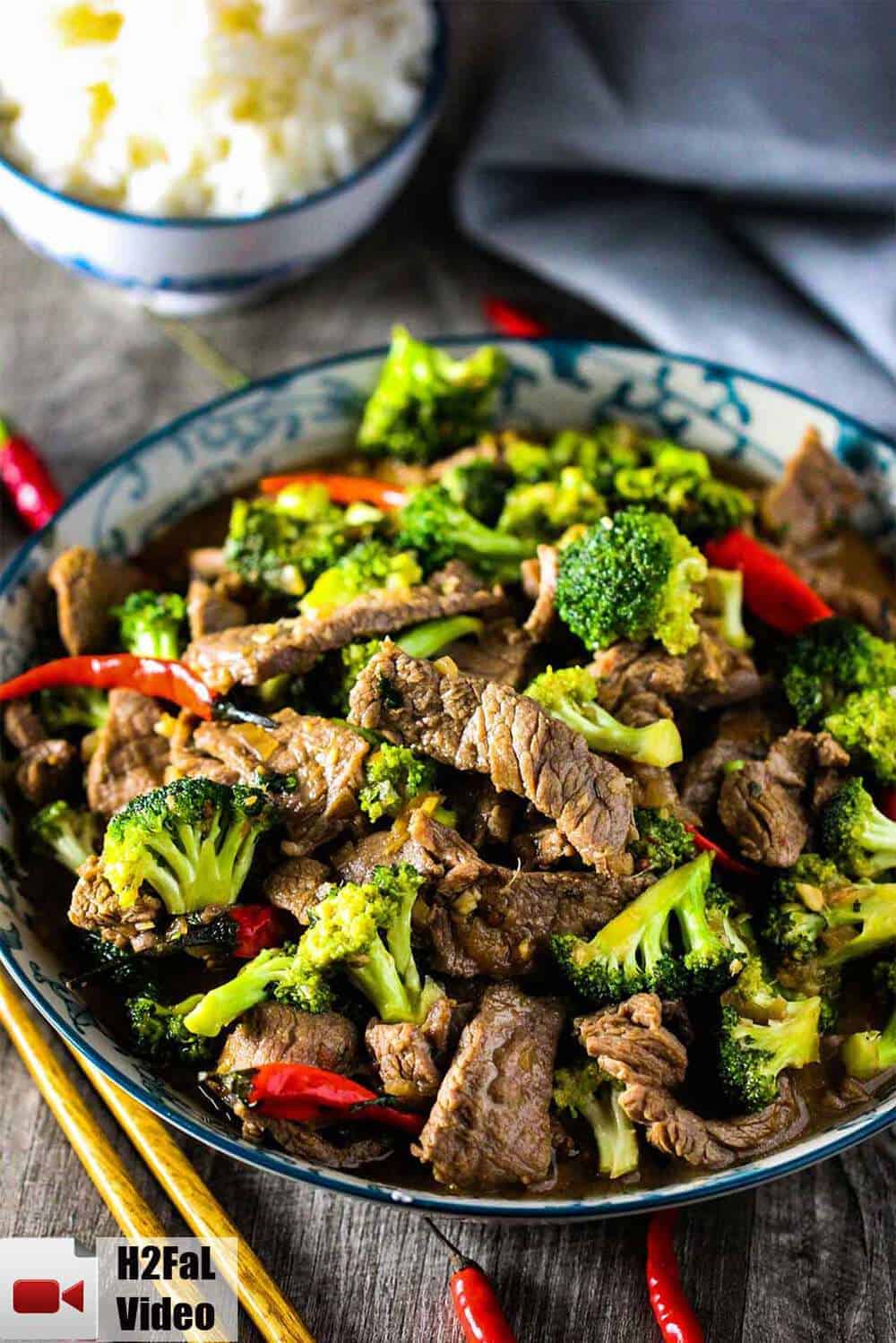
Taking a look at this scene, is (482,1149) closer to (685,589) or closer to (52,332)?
(685,589)

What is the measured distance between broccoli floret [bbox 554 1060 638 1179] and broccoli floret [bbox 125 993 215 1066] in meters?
1.12

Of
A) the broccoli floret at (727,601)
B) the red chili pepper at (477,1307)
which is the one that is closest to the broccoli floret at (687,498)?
the broccoli floret at (727,601)

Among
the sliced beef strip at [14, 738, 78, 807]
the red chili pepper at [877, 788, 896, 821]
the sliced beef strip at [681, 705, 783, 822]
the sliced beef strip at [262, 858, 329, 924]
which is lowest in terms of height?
the sliced beef strip at [14, 738, 78, 807]

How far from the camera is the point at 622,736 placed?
426 cm

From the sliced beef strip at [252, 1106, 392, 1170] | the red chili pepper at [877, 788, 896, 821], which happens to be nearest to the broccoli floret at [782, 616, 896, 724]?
the red chili pepper at [877, 788, 896, 821]

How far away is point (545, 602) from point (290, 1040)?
1687 mm

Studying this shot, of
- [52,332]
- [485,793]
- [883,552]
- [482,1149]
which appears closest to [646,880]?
[485,793]

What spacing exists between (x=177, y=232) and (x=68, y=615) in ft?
6.65

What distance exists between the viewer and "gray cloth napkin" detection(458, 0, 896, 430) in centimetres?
607

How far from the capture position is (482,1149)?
383 centimetres

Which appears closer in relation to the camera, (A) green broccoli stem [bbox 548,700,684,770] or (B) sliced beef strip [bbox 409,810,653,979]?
(B) sliced beef strip [bbox 409,810,653,979]

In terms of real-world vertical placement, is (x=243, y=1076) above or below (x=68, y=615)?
below

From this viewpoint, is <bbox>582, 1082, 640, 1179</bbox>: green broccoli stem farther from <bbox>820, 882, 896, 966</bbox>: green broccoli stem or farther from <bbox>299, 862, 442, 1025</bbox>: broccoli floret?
<bbox>820, 882, 896, 966</bbox>: green broccoli stem

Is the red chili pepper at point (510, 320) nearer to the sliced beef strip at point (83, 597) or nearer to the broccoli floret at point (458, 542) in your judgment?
the broccoli floret at point (458, 542)
